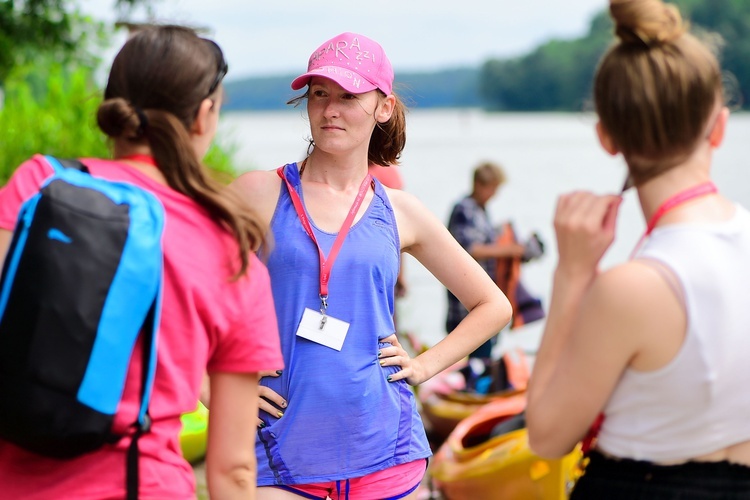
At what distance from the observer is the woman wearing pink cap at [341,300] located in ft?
9.71

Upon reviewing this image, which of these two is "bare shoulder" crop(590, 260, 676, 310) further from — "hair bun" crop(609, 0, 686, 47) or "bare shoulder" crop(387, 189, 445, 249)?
"bare shoulder" crop(387, 189, 445, 249)

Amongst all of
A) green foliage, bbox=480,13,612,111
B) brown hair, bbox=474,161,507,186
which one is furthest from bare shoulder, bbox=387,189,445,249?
green foliage, bbox=480,13,612,111

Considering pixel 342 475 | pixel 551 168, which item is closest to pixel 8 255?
pixel 342 475

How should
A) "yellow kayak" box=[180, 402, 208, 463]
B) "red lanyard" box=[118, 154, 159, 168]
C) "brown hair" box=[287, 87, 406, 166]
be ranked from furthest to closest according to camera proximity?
"yellow kayak" box=[180, 402, 208, 463], "brown hair" box=[287, 87, 406, 166], "red lanyard" box=[118, 154, 159, 168]

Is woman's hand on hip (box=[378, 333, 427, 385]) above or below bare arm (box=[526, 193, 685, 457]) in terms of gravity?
below

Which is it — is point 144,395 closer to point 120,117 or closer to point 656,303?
point 120,117

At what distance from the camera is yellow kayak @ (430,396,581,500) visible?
5137mm

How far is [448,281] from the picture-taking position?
3.35 m

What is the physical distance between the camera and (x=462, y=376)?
7812mm

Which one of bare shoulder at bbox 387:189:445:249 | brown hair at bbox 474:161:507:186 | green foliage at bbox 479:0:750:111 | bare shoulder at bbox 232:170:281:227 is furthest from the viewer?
green foliage at bbox 479:0:750:111

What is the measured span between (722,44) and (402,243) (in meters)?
1.28

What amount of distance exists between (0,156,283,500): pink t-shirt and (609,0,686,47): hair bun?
801mm

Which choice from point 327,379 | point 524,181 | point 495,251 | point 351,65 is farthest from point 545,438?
point 524,181

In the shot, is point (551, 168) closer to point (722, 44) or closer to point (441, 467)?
point (441, 467)
